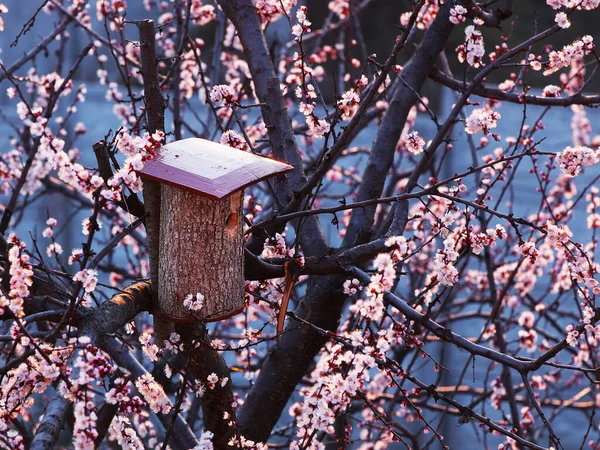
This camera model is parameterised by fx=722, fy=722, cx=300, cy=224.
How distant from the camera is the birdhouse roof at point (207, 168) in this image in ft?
6.39

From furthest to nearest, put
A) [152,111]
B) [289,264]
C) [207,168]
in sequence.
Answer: [289,264]
[152,111]
[207,168]

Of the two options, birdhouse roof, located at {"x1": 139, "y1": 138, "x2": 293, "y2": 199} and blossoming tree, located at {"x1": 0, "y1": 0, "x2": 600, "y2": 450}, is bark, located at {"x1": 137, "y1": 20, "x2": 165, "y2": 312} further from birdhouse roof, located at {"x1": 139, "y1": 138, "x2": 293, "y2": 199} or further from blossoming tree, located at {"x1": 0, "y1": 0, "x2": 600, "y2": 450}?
birdhouse roof, located at {"x1": 139, "y1": 138, "x2": 293, "y2": 199}

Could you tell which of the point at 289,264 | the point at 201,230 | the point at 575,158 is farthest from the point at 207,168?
the point at 575,158

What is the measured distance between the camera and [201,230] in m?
2.09

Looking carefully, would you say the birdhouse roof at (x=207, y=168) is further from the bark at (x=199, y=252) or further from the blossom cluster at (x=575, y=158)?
the blossom cluster at (x=575, y=158)

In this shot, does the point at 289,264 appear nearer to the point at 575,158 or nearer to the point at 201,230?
the point at 201,230

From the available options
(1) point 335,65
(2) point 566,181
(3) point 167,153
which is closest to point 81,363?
(3) point 167,153

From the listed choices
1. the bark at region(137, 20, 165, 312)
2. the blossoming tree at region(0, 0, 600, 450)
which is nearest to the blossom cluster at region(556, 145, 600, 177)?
the blossoming tree at region(0, 0, 600, 450)

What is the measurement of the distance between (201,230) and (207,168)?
19cm

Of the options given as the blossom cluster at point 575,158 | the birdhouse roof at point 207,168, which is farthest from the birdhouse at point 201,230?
the blossom cluster at point 575,158

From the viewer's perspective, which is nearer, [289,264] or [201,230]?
[201,230]

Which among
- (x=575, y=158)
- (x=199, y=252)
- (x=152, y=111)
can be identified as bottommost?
(x=199, y=252)

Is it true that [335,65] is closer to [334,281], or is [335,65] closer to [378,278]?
[334,281]

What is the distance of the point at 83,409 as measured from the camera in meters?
1.65
